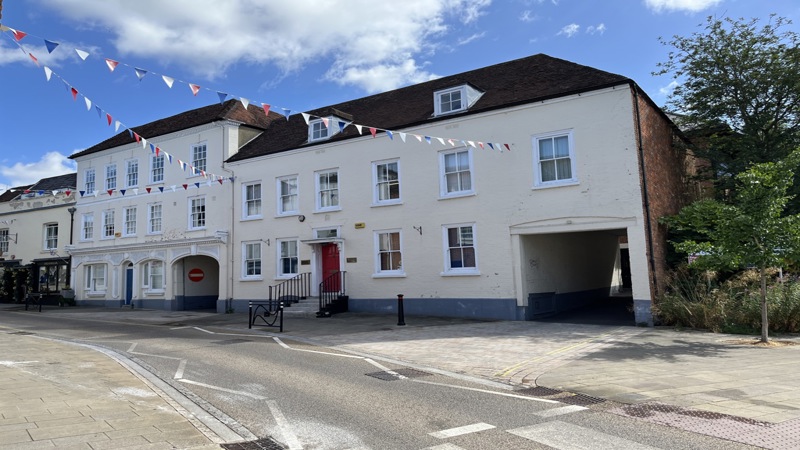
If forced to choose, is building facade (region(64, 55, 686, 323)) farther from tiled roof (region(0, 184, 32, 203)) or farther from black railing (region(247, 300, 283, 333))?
tiled roof (region(0, 184, 32, 203))

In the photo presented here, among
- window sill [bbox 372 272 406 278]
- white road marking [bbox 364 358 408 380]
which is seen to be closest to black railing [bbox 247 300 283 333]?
window sill [bbox 372 272 406 278]

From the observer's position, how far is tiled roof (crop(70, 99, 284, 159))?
25766mm

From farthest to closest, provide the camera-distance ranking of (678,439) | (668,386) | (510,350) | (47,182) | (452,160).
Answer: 1. (47,182)
2. (452,160)
3. (510,350)
4. (668,386)
5. (678,439)

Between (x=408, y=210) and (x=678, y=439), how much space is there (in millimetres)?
14567

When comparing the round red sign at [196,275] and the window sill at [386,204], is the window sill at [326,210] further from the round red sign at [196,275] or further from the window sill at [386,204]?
the round red sign at [196,275]

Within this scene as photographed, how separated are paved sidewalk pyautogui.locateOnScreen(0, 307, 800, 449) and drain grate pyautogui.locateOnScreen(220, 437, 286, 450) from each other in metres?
0.49

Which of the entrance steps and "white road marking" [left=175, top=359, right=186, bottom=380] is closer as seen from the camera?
"white road marking" [left=175, top=359, right=186, bottom=380]

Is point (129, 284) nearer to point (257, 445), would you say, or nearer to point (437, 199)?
point (437, 199)

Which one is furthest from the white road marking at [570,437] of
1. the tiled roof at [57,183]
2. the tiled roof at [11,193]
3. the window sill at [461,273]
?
the tiled roof at [11,193]

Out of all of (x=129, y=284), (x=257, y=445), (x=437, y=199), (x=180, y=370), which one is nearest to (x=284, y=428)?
(x=257, y=445)

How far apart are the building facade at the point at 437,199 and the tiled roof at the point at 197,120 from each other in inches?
10.4

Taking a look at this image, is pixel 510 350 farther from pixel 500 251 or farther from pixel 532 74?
pixel 532 74

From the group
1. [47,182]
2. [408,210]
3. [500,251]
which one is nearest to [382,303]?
[408,210]

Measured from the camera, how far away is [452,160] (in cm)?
1872
